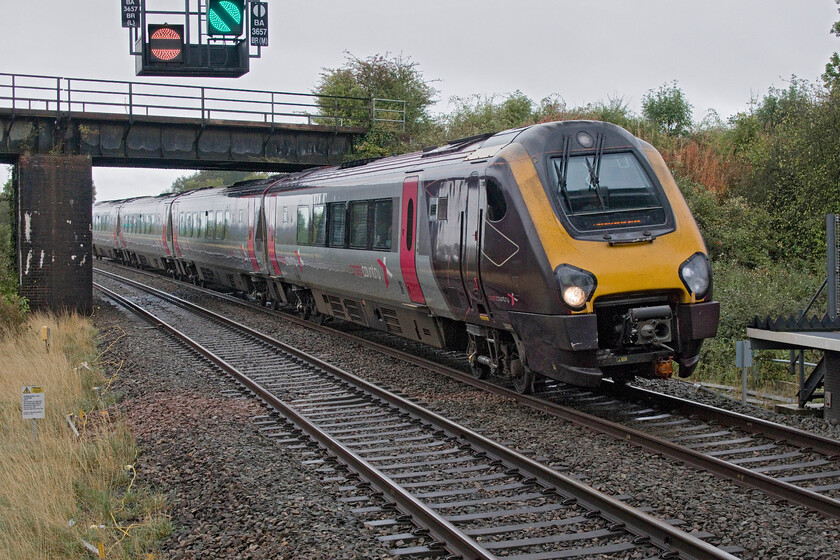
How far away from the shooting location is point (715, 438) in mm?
8461

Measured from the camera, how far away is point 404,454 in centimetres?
838

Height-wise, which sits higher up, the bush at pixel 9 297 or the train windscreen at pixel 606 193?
the train windscreen at pixel 606 193

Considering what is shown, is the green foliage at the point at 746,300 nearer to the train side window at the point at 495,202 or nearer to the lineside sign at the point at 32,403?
the train side window at the point at 495,202

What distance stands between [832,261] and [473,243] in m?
4.47

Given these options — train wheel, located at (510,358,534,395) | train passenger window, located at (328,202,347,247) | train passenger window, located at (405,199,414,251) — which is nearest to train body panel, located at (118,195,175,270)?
train passenger window, located at (328,202,347,247)

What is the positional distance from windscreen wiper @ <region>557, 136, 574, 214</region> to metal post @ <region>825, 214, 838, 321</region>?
3.61 metres

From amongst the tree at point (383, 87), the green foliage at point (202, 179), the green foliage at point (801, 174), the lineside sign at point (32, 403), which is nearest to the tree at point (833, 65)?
the green foliage at point (801, 174)

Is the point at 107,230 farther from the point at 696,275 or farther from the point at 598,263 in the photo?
the point at 696,275

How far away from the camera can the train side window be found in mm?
9719

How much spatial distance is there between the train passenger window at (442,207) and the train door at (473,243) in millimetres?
511

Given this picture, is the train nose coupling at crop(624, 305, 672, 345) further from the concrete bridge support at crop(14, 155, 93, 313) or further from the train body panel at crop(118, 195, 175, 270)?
the train body panel at crop(118, 195, 175, 270)

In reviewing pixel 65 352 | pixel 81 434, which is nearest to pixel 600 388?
pixel 81 434

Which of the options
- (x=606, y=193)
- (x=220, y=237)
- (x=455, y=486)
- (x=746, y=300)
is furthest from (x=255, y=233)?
(x=455, y=486)

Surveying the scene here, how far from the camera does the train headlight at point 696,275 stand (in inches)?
358
